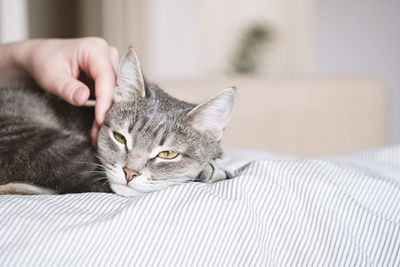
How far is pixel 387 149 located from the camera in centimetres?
119

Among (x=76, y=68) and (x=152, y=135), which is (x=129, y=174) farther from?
(x=76, y=68)

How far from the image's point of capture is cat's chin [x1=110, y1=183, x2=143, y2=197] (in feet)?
2.95

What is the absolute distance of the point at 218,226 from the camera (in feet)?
2.25

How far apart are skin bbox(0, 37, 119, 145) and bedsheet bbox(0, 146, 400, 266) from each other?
0.36m

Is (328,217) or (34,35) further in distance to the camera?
(34,35)

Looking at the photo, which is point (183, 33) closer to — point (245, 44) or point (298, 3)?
point (245, 44)

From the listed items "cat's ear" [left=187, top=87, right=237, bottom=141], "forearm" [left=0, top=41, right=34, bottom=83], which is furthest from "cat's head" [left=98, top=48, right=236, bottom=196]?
"forearm" [left=0, top=41, right=34, bottom=83]

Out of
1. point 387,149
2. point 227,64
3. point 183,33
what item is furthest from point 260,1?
point 387,149

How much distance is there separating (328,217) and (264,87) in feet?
4.35

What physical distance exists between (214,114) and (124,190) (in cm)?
33

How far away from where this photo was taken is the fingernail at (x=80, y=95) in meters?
1.02

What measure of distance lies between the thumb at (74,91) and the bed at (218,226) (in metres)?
0.34

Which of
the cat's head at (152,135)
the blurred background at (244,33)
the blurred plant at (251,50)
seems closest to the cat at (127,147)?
the cat's head at (152,135)

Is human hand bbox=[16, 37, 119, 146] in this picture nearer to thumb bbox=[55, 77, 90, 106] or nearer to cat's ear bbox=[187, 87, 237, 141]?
thumb bbox=[55, 77, 90, 106]
